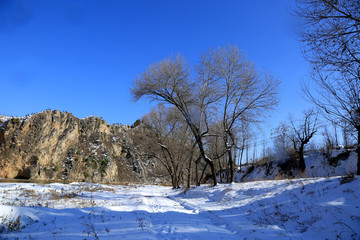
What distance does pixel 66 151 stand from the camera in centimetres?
5962

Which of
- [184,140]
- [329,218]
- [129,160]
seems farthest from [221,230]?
[129,160]

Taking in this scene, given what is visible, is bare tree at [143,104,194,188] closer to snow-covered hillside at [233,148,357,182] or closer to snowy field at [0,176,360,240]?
snow-covered hillside at [233,148,357,182]

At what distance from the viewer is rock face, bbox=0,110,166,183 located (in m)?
49.9

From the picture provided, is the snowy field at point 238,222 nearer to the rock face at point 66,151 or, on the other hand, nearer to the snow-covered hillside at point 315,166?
the snow-covered hillside at point 315,166

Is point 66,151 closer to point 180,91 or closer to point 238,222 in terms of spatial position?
point 180,91

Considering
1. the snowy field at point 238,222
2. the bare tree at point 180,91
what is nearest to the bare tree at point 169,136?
the bare tree at point 180,91

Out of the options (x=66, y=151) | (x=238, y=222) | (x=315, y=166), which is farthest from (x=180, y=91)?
(x=66, y=151)

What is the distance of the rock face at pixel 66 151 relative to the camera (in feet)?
164

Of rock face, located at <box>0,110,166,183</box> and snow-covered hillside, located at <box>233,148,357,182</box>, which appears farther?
rock face, located at <box>0,110,166,183</box>

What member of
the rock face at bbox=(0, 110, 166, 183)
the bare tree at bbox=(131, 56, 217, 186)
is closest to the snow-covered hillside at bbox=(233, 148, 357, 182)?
the bare tree at bbox=(131, 56, 217, 186)

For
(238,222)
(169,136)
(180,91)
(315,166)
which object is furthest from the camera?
(169,136)

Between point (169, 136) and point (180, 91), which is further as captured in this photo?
point (169, 136)

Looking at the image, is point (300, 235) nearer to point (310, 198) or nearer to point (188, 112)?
point (310, 198)

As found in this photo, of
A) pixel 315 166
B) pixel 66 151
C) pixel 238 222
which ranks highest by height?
pixel 66 151
